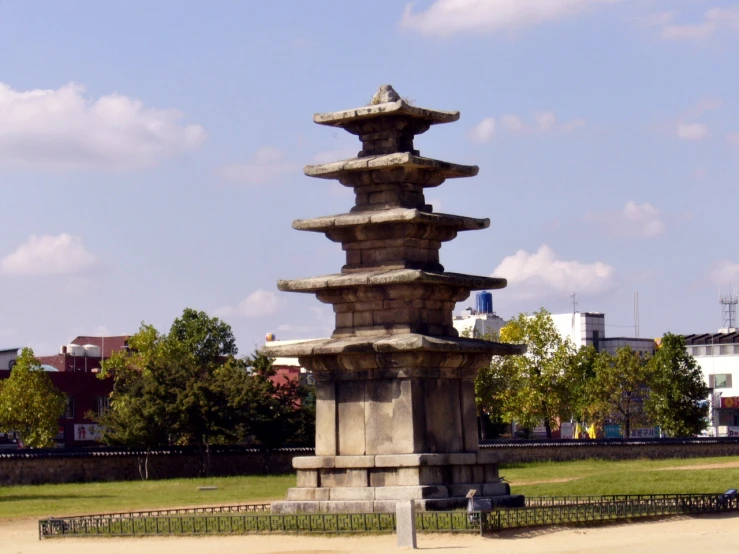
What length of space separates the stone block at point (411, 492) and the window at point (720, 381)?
101323 mm

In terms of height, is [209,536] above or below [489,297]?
below

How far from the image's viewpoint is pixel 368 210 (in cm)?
3425

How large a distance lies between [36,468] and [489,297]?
3863 inches

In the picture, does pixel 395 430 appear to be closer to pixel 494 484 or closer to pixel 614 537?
pixel 494 484

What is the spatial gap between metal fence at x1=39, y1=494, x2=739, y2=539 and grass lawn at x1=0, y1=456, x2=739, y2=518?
9.08 meters

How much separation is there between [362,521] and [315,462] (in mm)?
3739

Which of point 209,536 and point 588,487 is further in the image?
point 588,487

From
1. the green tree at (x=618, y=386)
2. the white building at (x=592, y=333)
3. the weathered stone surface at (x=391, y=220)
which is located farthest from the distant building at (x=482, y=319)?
the weathered stone surface at (x=391, y=220)

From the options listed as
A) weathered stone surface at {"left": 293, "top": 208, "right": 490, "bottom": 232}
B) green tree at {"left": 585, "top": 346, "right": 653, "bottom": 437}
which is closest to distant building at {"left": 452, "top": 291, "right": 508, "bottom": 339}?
green tree at {"left": 585, "top": 346, "right": 653, "bottom": 437}

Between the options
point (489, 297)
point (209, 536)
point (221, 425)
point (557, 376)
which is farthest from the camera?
point (489, 297)

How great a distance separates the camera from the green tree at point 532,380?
288ft

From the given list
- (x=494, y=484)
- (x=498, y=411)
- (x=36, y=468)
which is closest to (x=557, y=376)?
(x=498, y=411)

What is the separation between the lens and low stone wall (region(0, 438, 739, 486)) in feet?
196

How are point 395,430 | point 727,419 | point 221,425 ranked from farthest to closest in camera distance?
point 727,419, point 221,425, point 395,430
